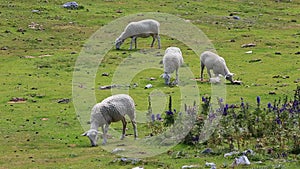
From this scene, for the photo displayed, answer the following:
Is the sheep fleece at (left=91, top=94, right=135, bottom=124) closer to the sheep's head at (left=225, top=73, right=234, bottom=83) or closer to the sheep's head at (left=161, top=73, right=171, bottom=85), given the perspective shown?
the sheep's head at (left=161, top=73, right=171, bottom=85)

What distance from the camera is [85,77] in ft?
111

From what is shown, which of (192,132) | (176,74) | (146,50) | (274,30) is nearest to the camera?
(192,132)

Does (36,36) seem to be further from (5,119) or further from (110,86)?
(5,119)

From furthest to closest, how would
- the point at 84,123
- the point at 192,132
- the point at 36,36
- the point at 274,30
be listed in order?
1. the point at 274,30
2. the point at 36,36
3. the point at 84,123
4. the point at 192,132

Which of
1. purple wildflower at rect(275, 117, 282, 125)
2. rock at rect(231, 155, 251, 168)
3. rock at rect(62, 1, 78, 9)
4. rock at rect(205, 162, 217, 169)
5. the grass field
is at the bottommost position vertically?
the grass field

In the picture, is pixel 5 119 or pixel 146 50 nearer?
pixel 5 119

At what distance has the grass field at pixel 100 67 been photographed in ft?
61.8

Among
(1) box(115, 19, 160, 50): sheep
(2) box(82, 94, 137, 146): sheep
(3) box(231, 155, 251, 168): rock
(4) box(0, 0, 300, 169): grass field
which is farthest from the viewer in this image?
(1) box(115, 19, 160, 50): sheep

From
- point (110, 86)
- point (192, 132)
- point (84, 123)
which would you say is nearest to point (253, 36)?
point (110, 86)

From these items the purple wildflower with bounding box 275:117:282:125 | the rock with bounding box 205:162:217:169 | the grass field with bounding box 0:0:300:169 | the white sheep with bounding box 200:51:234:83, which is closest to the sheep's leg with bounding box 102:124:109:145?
the grass field with bounding box 0:0:300:169

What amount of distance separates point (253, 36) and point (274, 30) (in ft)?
15.2

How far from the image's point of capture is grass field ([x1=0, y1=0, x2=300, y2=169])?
61.8 ft

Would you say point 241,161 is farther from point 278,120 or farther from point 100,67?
point 100,67

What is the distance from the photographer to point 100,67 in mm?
36812
